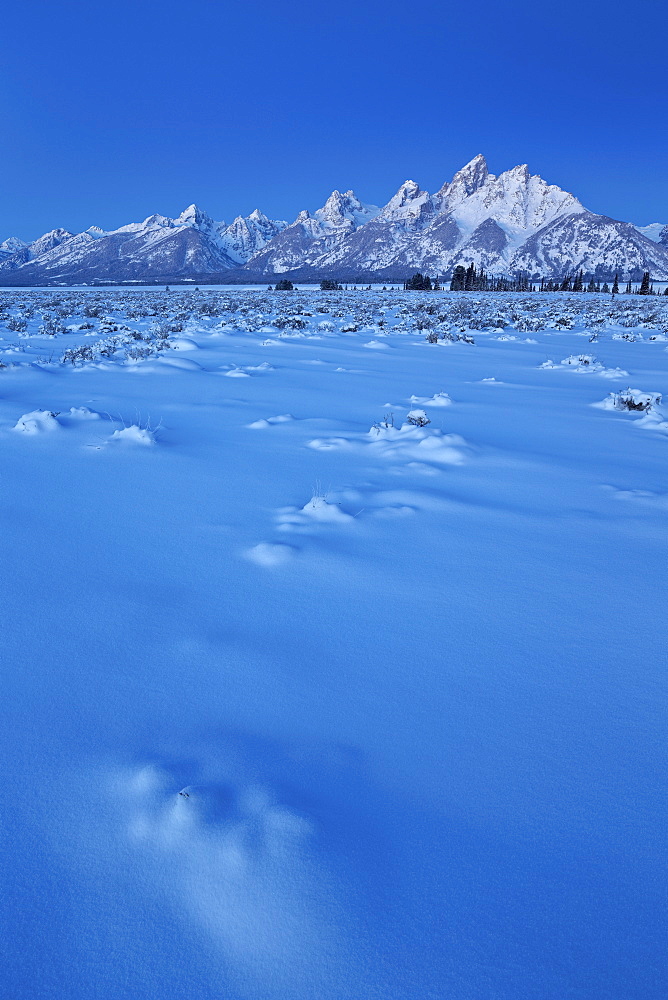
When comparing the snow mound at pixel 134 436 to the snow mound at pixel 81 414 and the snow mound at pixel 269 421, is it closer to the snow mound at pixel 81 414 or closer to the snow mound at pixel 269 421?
the snow mound at pixel 81 414

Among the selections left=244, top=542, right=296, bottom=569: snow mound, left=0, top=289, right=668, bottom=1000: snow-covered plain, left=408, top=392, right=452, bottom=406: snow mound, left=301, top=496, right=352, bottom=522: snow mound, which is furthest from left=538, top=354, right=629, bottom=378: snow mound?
left=244, top=542, right=296, bottom=569: snow mound

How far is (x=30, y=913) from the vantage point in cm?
114

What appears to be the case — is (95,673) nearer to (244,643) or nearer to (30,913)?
(244,643)

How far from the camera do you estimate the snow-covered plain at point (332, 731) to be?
43.4 inches

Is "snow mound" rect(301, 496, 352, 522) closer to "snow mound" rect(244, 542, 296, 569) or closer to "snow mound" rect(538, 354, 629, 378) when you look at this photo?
"snow mound" rect(244, 542, 296, 569)

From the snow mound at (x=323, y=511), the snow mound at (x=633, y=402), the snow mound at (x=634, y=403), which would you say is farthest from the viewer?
the snow mound at (x=633, y=402)

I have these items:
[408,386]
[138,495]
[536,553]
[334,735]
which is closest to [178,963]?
[334,735]

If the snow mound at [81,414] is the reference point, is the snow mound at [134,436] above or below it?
below

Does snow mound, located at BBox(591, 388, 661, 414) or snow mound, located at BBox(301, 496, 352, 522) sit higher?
snow mound, located at BBox(591, 388, 661, 414)

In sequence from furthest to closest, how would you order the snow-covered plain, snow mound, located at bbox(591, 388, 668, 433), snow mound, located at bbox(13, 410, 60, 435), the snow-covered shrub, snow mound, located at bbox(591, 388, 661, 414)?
snow mound, located at bbox(591, 388, 661, 414), snow mound, located at bbox(591, 388, 668, 433), the snow-covered shrub, snow mound, located at bbox(13, 410, 60, 435), the snow-covered plain

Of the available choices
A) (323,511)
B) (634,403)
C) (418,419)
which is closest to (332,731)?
(323,511)

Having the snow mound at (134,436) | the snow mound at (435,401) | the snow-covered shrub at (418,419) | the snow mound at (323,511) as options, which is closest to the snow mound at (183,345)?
the snow mound at (435,401)

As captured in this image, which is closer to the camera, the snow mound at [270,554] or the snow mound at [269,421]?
the snow mound at [270,554]

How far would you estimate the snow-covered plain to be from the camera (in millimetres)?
1102
